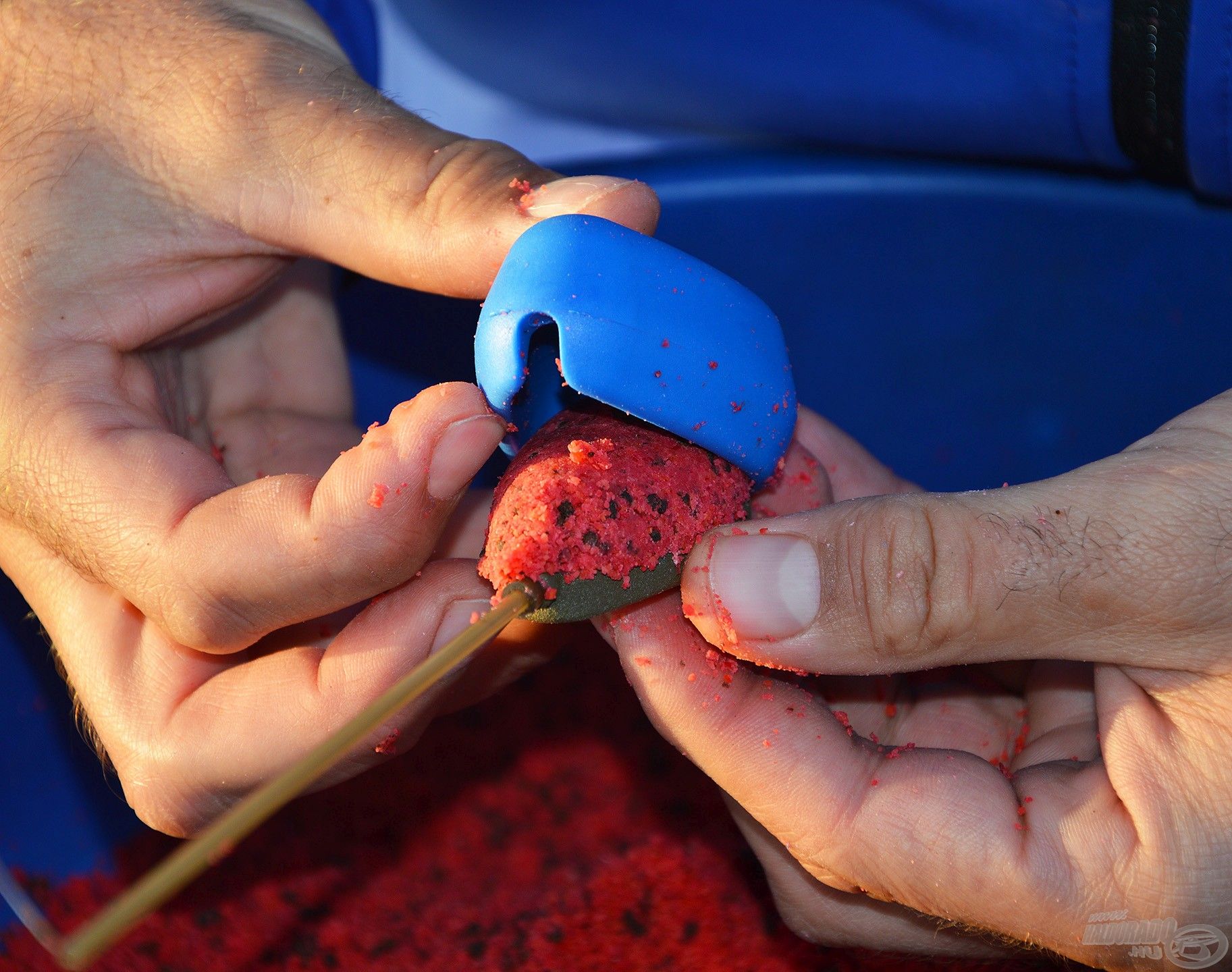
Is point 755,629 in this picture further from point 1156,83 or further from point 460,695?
point 1156,83

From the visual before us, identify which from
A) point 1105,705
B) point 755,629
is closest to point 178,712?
point 755,629

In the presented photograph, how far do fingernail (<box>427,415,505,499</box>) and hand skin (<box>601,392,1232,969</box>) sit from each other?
0.63 ft

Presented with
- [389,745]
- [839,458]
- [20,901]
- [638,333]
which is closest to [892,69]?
[839,458]

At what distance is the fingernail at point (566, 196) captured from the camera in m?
0.93

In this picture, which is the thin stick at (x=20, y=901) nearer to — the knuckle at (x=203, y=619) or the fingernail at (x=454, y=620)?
the knuckle at (x=203, y=619)

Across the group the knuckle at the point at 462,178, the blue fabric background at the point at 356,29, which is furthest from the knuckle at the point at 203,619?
the blue fabric background at the point at 356,29

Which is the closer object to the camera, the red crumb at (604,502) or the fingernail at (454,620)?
the red crumb at (604,502)

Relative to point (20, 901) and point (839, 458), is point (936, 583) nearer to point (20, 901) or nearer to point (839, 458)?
point (839, 458)

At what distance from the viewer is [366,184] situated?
1.01 m

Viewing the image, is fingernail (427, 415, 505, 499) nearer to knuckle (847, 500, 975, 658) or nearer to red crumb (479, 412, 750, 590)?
red crumb (479, 412, 750, 590)

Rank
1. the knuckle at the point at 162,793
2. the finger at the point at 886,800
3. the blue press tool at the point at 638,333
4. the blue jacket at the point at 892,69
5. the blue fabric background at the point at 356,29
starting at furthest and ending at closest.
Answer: the blue fabric background at the point at 356,29
the blue jacket at the point at 892,69
the knuckle at the point at 162,793
the finger at the point at 886,800
the blue press tool at the point at 638,333

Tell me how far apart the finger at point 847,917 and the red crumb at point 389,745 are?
1.21ft

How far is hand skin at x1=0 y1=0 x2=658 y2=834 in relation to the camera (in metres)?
0.92

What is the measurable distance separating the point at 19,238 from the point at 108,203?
0.29 ft
